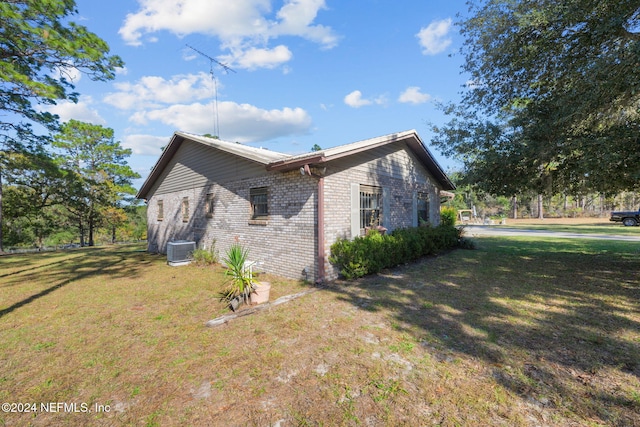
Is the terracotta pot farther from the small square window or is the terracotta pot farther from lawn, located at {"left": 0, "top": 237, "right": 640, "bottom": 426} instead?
the small square window

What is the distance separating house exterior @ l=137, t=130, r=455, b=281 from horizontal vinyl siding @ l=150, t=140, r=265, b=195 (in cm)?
4

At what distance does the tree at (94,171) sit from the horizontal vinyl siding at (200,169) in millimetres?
15003

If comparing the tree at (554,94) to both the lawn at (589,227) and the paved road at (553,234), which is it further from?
the lawn at (589,227)

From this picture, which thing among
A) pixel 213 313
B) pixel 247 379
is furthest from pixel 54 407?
pixel 213 313

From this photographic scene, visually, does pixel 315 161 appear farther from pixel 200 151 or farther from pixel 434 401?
pixel 200 151

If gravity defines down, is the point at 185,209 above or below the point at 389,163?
below

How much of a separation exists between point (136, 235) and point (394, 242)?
44.8 m

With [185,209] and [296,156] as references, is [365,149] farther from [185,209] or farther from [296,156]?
[185,209]

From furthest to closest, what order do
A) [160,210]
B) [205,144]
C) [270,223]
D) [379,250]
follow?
[160,210]
[205,144]
[270,223]
[379,250]

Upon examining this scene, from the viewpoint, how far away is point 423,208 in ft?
40.7

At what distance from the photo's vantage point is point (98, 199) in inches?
Answer: 951

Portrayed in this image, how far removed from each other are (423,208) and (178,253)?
417 inches

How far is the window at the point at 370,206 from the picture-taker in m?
8.59

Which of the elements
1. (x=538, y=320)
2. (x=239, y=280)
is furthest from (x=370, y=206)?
(x=538, y=320)
